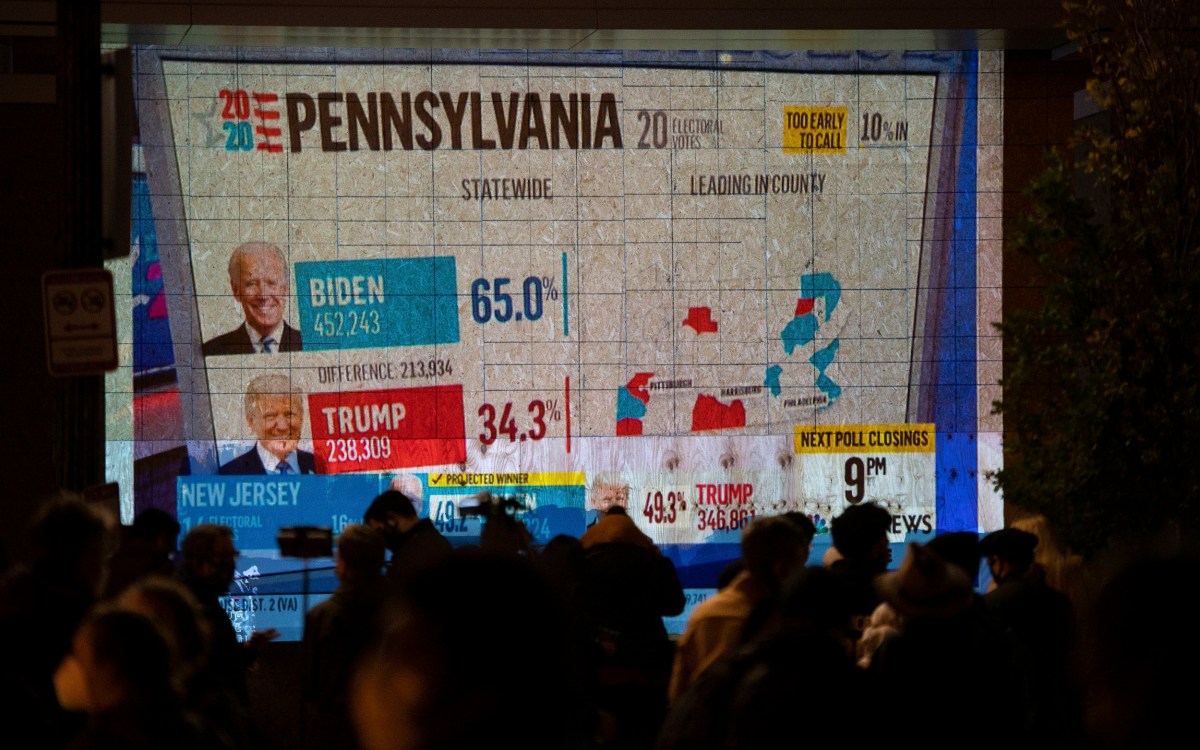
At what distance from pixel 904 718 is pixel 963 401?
7.59 meters

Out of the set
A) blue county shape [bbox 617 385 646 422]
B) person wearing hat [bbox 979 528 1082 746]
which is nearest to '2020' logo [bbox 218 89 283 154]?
blue county shape [bbox 617 385 646 422]

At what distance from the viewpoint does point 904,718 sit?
4.42 m

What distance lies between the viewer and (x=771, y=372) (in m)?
11.5

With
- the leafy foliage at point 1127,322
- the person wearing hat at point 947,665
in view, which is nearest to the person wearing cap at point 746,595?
the person wearing hat at point 947,665

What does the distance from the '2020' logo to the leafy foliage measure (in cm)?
580

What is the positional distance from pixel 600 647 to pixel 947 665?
2930 millimetres

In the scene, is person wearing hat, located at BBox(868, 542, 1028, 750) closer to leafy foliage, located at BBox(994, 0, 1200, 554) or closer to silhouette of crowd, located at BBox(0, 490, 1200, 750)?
silhouette of crowd, located at BBox(0, 490, 1200, 750)

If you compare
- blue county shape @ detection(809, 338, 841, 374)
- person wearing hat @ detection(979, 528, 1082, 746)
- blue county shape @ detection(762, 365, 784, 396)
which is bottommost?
person wearing hat @ detection(979, 528, 1082, 746)

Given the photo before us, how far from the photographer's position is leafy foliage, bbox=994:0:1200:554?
9555mm

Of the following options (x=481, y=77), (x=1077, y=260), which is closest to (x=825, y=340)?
(x=1077, y=260)

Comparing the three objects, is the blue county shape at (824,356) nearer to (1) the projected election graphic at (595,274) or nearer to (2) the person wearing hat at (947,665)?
(1) the projected election graphic at (595,274)

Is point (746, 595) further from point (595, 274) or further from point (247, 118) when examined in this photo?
point (247, 118)

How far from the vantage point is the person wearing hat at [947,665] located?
14.6 ft

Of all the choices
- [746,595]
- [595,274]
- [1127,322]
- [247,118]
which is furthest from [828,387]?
[746,595]
